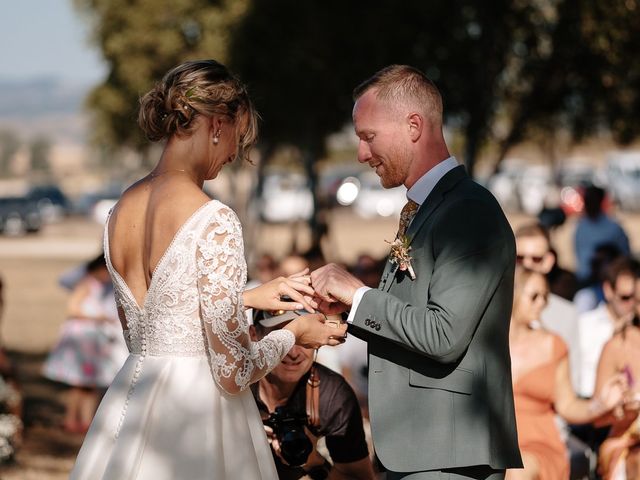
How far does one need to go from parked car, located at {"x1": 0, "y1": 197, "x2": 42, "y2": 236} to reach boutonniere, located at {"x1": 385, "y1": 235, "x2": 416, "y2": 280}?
1826 inches

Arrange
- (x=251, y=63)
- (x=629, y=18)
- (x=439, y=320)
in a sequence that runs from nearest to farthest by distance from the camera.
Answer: (x=439, y=320)
(x=629, y=18)
(x=251, y=63)

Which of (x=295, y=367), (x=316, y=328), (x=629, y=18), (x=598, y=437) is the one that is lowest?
(x=598, y=437)

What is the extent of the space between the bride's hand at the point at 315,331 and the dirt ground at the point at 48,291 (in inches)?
195

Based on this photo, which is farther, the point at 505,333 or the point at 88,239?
the point at 88,239

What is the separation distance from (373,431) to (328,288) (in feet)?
1.60

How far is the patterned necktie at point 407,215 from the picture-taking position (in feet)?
12.7

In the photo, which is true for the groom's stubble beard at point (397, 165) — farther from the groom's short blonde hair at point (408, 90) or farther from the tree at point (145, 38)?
the tree at point (145, 38)

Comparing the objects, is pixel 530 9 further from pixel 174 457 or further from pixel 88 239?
pixel 88 239

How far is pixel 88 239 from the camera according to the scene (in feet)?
145

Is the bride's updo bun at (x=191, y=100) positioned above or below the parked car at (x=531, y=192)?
above

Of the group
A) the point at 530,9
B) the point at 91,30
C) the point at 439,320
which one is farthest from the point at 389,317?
the point at 91,30

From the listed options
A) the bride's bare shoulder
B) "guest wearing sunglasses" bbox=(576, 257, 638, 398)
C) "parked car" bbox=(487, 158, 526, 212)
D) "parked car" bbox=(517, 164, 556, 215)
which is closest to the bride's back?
the bride's bare shoulder

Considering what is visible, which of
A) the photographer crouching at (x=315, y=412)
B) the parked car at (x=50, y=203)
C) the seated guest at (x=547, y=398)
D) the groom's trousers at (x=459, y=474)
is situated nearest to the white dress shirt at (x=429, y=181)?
the groom's trousers at (x=459, y=474)

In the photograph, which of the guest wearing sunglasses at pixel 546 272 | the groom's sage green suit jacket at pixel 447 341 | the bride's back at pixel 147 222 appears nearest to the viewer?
the groom's sage green suit jacket at pixel 447 341
